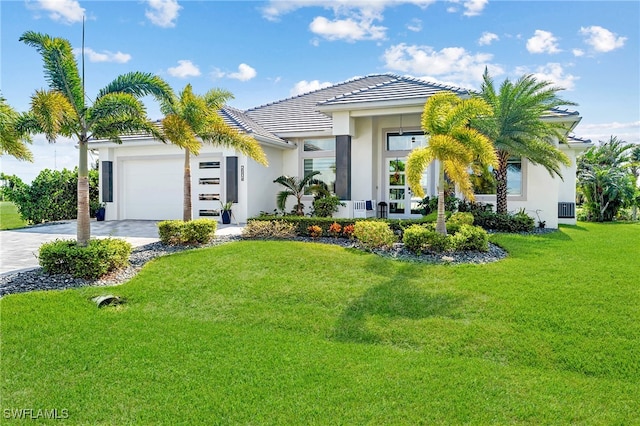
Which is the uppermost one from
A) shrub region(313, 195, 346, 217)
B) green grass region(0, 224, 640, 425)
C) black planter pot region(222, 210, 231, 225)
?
shrub region(313, 195, 346, 217)

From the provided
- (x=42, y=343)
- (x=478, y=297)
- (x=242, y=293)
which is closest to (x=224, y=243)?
(x=242, y=293)

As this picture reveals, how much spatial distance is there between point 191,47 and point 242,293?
35.0 ft

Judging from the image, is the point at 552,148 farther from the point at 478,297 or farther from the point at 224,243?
the point at 224,243

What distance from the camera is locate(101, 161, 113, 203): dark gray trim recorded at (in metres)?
19.8

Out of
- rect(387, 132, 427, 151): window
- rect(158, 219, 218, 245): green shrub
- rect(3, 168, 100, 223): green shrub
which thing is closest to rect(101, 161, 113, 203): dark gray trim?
rect(3, 168, 100, 223): green shrub

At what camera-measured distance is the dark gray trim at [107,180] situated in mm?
19797

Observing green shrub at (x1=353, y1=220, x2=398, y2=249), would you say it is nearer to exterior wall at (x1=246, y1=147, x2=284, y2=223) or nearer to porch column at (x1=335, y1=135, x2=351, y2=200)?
porch column at (x1=335, y1=135, x2=351, y2=200)

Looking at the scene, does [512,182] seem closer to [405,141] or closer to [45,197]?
[405,141]

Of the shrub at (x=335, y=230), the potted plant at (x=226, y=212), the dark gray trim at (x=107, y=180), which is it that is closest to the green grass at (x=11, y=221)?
the dark gray trim at (x=107, y=180)

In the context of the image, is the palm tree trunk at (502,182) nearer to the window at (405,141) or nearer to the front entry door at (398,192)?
the window at (405,141)

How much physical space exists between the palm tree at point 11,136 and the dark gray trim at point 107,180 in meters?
9.80

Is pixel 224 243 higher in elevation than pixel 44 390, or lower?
higher

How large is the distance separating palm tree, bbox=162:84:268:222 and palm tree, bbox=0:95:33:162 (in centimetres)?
330

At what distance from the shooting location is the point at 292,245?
439 inches
